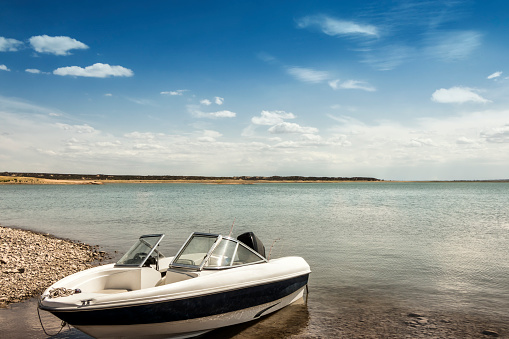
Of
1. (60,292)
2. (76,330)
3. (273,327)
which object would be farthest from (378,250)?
(60,292)

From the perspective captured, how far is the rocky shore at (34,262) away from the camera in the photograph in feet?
33.3

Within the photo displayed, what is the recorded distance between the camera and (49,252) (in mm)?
15109

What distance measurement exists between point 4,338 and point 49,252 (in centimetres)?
848

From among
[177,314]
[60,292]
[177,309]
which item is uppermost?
[60,292]

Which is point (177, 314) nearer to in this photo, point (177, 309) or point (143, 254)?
point (177, 309)

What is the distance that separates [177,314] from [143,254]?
198cm

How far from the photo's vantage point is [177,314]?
23.3ft

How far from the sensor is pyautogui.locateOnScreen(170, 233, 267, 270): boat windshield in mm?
8204

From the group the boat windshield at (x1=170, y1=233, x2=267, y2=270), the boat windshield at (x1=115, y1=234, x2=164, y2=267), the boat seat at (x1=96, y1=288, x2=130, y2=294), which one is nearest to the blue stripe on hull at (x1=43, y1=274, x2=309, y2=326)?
the boat windshield at (x1=170, y1=233, x2=267, y2=270)

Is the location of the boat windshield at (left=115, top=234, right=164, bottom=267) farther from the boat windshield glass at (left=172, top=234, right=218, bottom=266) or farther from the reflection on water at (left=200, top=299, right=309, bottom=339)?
the reflection on water at (left=200, top=299, right=309, bottom=339)

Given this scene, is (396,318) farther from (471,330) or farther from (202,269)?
(202,269)

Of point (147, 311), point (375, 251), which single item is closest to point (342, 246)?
point (375, 251)

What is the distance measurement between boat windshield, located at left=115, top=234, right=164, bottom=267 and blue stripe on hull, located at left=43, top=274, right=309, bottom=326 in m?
1.64

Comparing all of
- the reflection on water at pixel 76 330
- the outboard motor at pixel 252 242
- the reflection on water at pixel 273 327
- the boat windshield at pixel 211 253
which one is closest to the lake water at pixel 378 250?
the reflection on water at pixel 273 327
